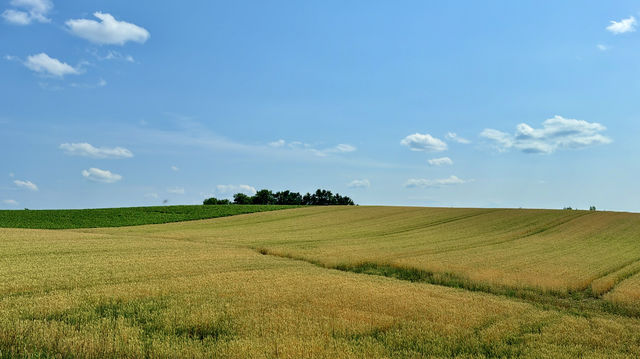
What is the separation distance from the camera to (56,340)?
8391 millimetres

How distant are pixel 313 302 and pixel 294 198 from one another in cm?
10713

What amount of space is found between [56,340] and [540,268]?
19.6m

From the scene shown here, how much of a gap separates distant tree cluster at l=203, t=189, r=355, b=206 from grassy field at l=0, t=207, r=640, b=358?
88.0m

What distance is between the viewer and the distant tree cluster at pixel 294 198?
11525cm

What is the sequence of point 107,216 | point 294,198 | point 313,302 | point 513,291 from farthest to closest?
point 294,198
point 107,216
point 513,291
point 313,302

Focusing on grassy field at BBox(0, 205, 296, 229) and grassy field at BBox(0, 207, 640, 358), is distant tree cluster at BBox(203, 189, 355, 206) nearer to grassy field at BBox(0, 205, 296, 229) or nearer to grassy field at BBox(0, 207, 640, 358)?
grassy field at BBox(0, 205, 296, 229)

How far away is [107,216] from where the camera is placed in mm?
61062

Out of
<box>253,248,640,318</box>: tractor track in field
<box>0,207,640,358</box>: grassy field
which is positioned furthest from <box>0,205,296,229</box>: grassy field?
<box>253,248,640,318</box>: tractor track in field

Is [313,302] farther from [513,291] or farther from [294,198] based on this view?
[294,198]

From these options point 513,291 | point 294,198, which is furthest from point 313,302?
point 294,198

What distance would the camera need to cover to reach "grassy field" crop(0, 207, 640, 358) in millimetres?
8523

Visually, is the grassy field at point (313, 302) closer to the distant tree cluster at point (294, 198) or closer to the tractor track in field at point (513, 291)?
the tractor track in field at point (513, 291)

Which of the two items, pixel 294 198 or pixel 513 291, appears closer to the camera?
pixel 513 291

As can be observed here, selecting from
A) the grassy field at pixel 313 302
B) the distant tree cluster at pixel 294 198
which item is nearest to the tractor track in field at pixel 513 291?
the grassy field at pixel 313 302
